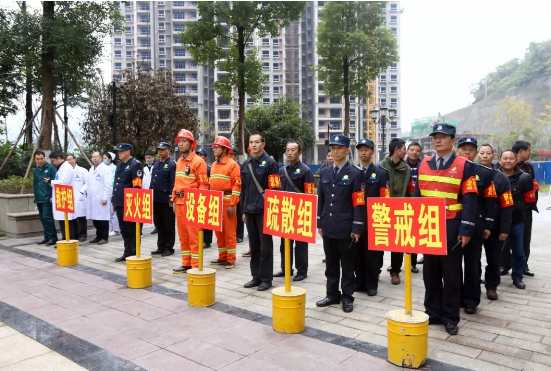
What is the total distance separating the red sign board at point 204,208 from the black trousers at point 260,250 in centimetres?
72

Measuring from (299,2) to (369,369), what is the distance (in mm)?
17116

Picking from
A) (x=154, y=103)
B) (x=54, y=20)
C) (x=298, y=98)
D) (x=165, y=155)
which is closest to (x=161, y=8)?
(x=298, y=98)

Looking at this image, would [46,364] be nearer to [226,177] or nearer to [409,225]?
[409,225]

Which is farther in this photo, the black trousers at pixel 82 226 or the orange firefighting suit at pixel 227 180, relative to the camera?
the black trousers at pixel 82 226

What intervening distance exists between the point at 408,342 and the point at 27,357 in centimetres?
314

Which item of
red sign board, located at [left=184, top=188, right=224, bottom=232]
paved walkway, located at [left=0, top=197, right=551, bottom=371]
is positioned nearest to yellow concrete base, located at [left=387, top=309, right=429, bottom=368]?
paved walkway, located at [left=0, top=197, right=551, bottom=371]

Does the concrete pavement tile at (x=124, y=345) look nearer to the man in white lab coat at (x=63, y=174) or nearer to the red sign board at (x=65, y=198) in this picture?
the red sign board at (x=65, y=198)

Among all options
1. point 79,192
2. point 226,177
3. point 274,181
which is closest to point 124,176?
point 79,192

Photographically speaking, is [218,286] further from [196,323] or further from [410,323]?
[410,323]

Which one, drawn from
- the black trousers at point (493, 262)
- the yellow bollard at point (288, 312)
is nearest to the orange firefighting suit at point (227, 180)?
the yellow bollard at point (288, 312)

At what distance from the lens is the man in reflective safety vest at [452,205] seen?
4016 millimetres

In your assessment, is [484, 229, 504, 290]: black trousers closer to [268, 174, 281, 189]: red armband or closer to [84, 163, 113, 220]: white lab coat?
[268, 174, 281, 189]: red armband

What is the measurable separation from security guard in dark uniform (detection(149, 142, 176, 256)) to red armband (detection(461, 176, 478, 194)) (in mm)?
5166

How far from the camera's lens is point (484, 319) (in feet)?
14.7
